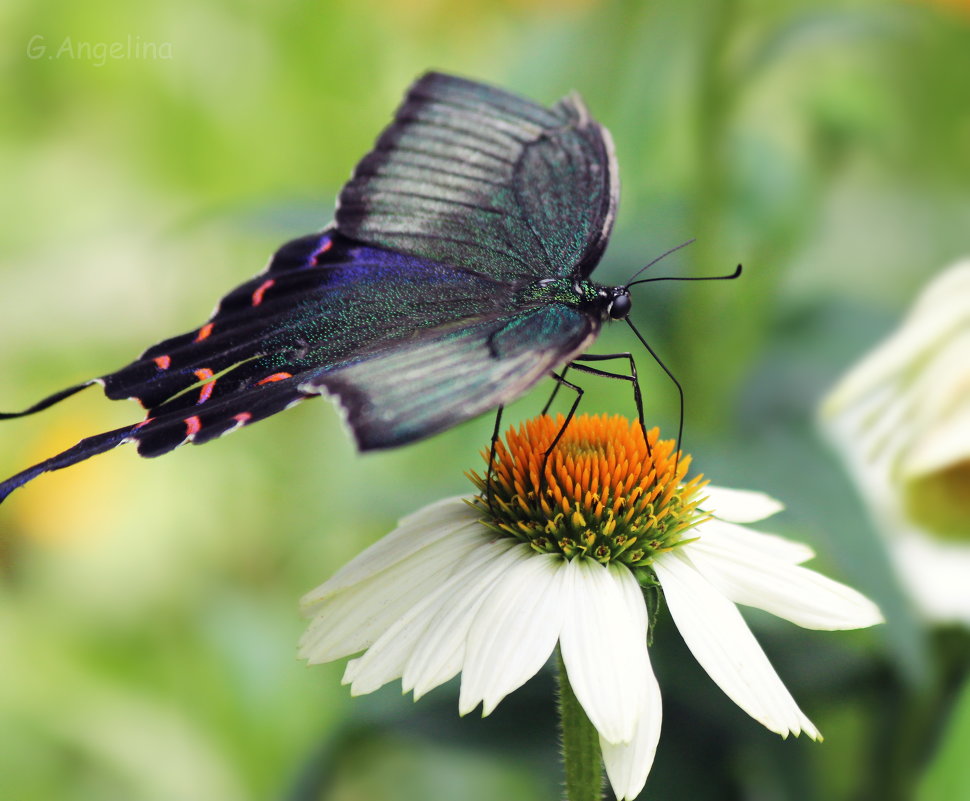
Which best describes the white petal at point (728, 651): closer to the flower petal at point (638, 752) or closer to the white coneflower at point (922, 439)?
the flower petal at point (638, 752)

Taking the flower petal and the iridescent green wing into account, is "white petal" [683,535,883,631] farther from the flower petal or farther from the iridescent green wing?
the iridescent green wing

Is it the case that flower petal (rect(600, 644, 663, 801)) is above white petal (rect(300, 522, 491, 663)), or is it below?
below

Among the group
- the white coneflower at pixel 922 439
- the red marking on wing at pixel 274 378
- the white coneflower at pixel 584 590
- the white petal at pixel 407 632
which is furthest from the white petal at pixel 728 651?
the white coneflower at pixel 922 439

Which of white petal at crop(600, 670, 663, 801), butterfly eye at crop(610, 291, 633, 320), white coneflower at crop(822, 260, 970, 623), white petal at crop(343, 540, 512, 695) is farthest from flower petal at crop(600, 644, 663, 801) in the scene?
white coneflower at crop(822, 260, 970, 623)

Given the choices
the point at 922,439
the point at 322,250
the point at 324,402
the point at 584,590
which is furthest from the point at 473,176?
the point at 324,402

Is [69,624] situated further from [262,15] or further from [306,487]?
[262,15]

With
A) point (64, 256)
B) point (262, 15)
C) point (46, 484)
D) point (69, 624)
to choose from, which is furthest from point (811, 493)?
point (262, 15)
